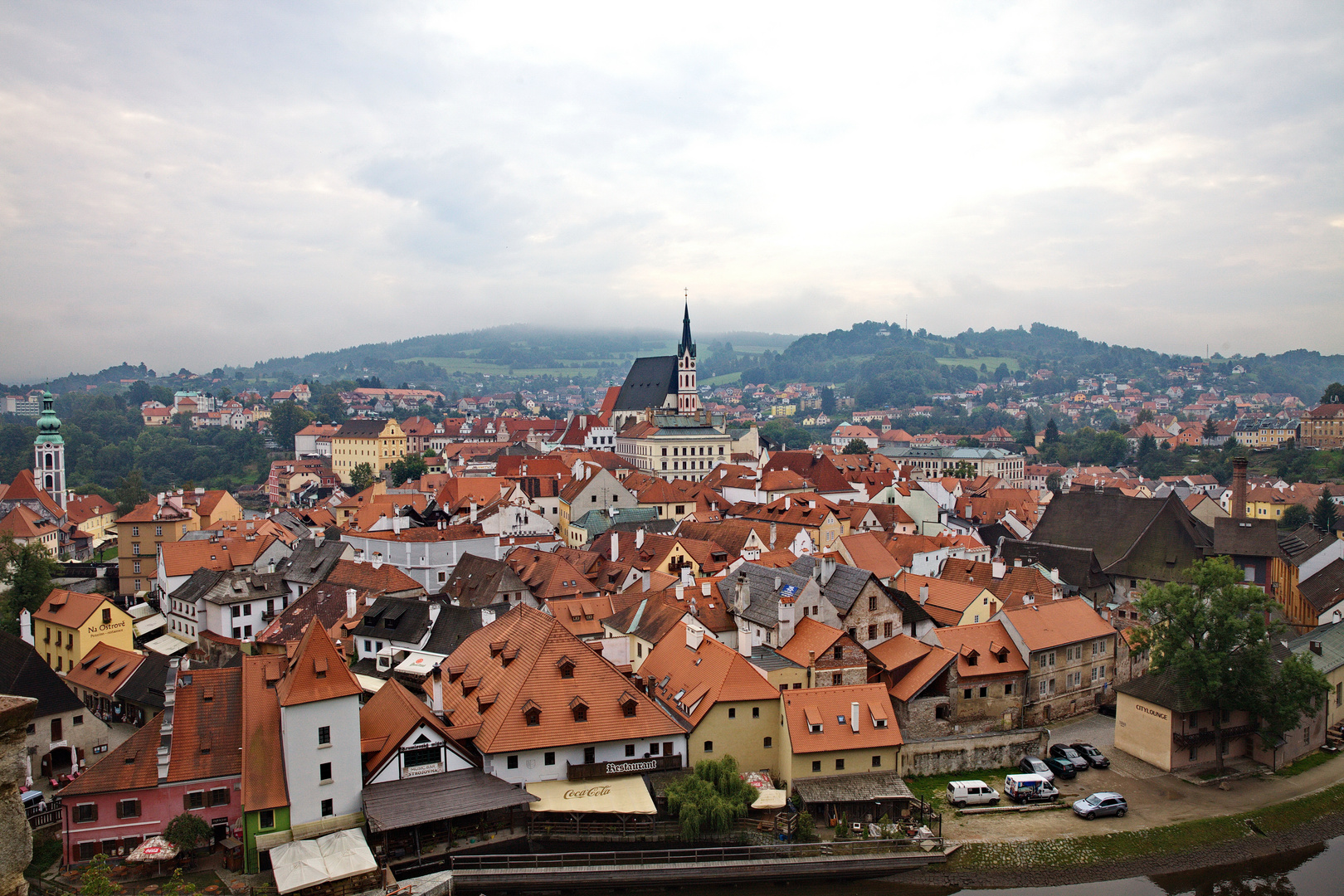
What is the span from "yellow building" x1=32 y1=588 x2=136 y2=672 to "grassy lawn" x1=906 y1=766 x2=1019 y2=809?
1399 inches

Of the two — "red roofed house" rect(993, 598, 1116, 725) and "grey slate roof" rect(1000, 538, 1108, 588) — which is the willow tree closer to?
"red roofed house" rect(993, 598, 1116, 725)

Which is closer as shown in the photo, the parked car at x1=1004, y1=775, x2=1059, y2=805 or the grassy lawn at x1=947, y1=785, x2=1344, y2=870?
the grassy lawn at x1=947, y1=785, x2=1344, y2=870

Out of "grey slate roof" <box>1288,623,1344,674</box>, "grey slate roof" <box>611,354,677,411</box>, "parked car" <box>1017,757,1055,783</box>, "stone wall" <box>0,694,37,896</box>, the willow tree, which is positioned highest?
"grey slate roof" <box>611,354,677,411</box>

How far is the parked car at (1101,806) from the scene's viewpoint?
28.8 meters

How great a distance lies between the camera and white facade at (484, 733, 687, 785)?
26781 mm

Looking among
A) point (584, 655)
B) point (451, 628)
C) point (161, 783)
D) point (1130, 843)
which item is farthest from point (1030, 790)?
point (161, 783)

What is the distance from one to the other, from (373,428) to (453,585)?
301 ft

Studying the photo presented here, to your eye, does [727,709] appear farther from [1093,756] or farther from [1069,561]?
[1069,561]

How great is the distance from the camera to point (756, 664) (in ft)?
108

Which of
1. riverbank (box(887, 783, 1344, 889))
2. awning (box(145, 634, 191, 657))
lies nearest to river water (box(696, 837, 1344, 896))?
riverbank (box(887, 783, 1344, 889))

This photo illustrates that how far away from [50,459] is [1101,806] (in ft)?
364

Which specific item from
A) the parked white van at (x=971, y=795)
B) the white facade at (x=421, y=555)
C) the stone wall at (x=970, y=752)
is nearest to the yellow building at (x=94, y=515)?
the white facade at (x=421, y=555)

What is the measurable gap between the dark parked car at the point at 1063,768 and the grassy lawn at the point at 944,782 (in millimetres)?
1222

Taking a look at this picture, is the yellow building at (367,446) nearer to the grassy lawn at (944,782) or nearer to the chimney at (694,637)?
the chimney at (694,637)
